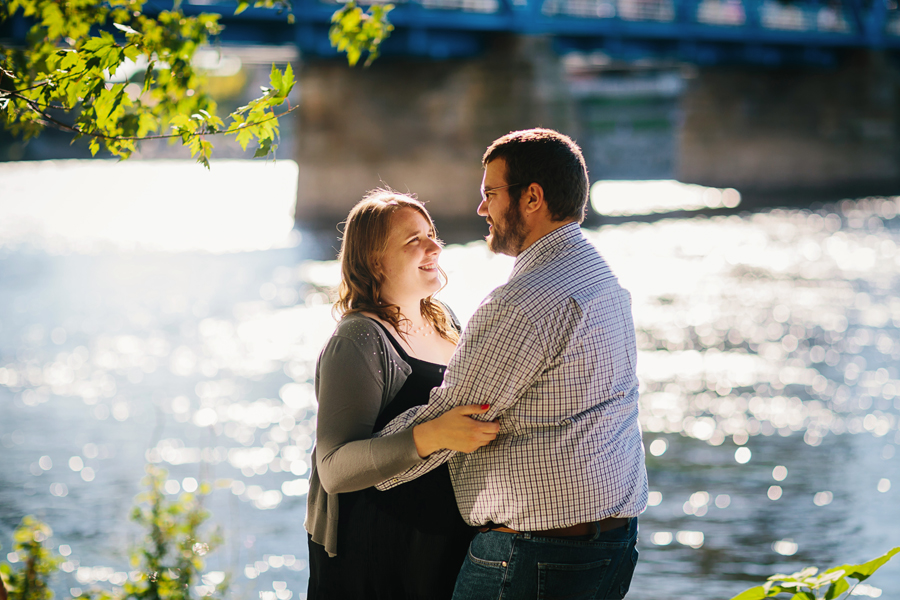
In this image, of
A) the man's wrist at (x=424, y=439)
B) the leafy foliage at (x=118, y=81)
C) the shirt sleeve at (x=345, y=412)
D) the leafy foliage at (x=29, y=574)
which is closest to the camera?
the man's wrist at (x=424, y=439)

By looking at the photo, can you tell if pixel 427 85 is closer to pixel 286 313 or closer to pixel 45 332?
pixel 286 313

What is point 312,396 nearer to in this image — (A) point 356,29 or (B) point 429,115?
(A) point 356,29

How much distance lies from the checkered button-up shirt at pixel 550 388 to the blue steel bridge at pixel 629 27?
22.6 meters

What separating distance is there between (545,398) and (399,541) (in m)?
0.61

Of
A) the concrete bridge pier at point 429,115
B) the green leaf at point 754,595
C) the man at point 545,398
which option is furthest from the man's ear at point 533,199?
the concrete bridge pier at point 429,115

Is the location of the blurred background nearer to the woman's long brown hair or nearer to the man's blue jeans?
the woman's long brown hair

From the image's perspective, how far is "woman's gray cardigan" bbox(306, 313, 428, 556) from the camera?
226 cm

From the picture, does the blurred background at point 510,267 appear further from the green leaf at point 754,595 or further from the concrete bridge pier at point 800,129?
the green leaf at point 754,595

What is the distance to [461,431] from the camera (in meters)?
2.12

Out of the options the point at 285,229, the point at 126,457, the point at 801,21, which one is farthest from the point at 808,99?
the point at 126,457

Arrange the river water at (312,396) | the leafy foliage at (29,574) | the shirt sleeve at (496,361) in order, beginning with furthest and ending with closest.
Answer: the river water at (312,396) < the leafy foliage at (29,574) < the shirt sleeve at (496,361)

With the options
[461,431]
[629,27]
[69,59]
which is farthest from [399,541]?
[629,27]

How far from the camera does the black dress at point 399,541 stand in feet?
7.84

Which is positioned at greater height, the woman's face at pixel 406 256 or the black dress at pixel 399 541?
the woman's face at pixel 406 256
